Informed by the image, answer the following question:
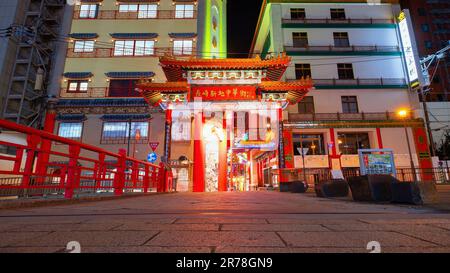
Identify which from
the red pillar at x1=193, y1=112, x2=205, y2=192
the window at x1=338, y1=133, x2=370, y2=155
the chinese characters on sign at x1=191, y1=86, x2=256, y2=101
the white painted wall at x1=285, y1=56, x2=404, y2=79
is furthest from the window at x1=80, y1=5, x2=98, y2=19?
the window at x1=338, y1=133, x2=370, y2=155

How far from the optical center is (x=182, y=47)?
67.5 ft

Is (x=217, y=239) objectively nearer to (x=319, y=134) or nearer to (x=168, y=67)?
(x=168, y=67)

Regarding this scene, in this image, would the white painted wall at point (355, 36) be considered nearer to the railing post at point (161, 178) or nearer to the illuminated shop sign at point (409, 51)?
the illuminated shop sign at point (409, 51)

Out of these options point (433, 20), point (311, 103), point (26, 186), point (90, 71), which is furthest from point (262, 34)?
point (433, 20)

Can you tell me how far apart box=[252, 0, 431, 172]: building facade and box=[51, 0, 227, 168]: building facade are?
766 centimetres

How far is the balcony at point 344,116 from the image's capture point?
19938 mm

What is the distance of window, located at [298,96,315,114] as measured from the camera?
2061 cm

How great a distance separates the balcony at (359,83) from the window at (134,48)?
15120 millimetres

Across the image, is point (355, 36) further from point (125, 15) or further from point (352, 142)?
point (125, 15)

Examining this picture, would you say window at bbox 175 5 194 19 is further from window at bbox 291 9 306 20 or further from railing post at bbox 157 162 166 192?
railing post at bbox 157 162 166 192

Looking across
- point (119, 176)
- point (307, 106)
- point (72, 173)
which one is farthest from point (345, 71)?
point (72, 173)

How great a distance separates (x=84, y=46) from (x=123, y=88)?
224 inches
